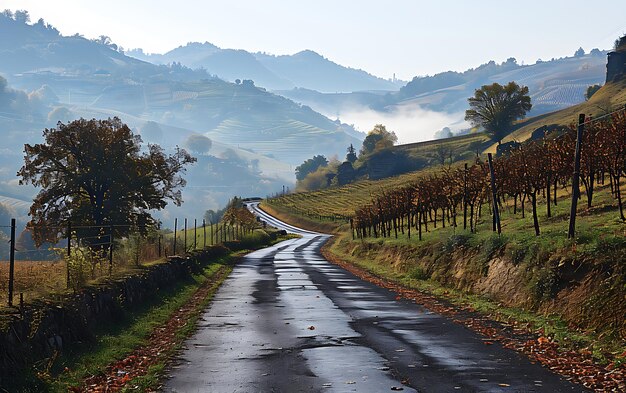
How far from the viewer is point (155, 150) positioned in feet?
192

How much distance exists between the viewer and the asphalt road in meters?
12.3

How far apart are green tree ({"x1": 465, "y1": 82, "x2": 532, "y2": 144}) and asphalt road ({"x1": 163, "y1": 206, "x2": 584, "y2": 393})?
6068 inches

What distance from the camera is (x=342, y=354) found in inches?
602

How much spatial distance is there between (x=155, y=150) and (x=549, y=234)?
40659mm

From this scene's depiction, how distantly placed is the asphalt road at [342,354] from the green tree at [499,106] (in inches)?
6068

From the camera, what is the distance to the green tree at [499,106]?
172125 millimetres

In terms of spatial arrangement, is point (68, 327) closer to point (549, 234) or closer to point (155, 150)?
point (549, 234)

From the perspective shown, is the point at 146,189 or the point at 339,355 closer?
the point at 339,355

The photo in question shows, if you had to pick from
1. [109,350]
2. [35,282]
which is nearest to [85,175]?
[35,282]

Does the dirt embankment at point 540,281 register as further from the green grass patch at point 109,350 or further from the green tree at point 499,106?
the green tree at point 499,106

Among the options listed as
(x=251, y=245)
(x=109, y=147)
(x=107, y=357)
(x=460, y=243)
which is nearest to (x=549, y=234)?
(x=460, y=243)

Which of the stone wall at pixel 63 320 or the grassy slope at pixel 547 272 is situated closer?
the stone wall at pixel 63 320

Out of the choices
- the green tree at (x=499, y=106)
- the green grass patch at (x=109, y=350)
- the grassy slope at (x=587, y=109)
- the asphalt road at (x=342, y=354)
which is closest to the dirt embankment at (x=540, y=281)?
the asphalt road at (x=342, y=354)

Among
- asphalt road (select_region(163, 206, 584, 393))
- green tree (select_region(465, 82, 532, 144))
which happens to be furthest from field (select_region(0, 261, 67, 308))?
green tree (select_region(465, 82, 532, 144))
